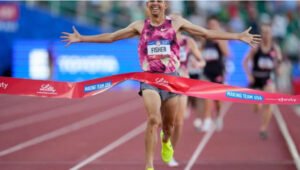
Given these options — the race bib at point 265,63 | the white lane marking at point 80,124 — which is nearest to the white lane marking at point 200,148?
the race bib at point 265,63

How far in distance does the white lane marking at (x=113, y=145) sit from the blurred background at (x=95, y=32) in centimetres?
1067

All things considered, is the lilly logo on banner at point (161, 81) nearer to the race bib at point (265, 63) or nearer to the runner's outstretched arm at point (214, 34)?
the runner's outstretched arm at point (214, 34)

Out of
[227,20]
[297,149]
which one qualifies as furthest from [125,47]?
[297,149]

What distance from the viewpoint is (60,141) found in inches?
508

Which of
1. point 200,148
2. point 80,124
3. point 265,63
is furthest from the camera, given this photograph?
point 80,124

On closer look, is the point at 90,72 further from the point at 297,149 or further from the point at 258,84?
the point at 297,149

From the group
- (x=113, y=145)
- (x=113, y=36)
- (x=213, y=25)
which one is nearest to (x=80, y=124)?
(x=113, y=145)

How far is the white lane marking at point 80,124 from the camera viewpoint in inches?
479

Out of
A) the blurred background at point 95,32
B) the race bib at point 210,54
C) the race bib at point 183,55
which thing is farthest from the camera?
the blurred background at point 95,32

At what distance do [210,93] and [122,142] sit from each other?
4.80m

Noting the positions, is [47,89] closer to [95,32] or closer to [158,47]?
[158,47]

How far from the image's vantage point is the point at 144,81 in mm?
8031

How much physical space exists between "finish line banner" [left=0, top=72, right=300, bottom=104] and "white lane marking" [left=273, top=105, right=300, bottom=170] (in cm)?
171

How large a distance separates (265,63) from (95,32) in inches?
569
